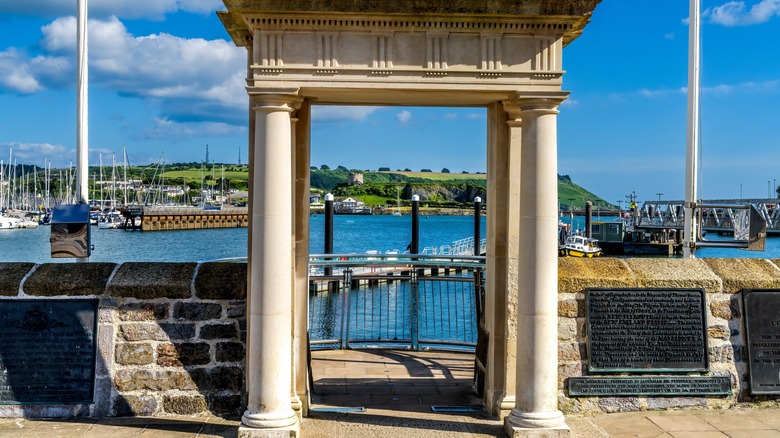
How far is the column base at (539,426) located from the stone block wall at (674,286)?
0.79 metres

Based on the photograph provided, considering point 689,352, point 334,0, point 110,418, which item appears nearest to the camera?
point 334,0

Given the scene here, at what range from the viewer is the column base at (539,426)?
231 inches

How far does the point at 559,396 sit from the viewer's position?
6.69 m

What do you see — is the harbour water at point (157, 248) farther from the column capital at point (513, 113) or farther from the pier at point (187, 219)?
the column capital at point (513, 113)

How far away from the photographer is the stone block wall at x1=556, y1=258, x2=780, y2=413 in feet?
22.1

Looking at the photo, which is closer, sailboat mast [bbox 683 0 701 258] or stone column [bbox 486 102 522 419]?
stone column [bbox 486 102 522 419]

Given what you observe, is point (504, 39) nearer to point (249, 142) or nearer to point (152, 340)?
point (249, 142)

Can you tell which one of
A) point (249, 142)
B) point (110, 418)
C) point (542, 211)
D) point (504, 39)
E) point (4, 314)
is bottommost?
point (110, 418)

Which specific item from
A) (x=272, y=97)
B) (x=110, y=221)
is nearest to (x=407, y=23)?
(x=272, y=97)

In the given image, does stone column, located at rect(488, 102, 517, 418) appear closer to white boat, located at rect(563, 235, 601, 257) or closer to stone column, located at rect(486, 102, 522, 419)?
stone column, located at rect(486, 102, 522, 419)

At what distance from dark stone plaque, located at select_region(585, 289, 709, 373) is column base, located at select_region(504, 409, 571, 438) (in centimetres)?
99

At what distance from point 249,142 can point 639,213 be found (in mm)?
76626

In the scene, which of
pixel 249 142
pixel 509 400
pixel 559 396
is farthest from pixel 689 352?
pixel 249 142

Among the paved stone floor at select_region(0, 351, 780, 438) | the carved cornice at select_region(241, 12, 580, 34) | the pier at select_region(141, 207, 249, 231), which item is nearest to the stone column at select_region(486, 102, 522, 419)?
the paved stone floor at select_region(0, 351, 780, 438)
